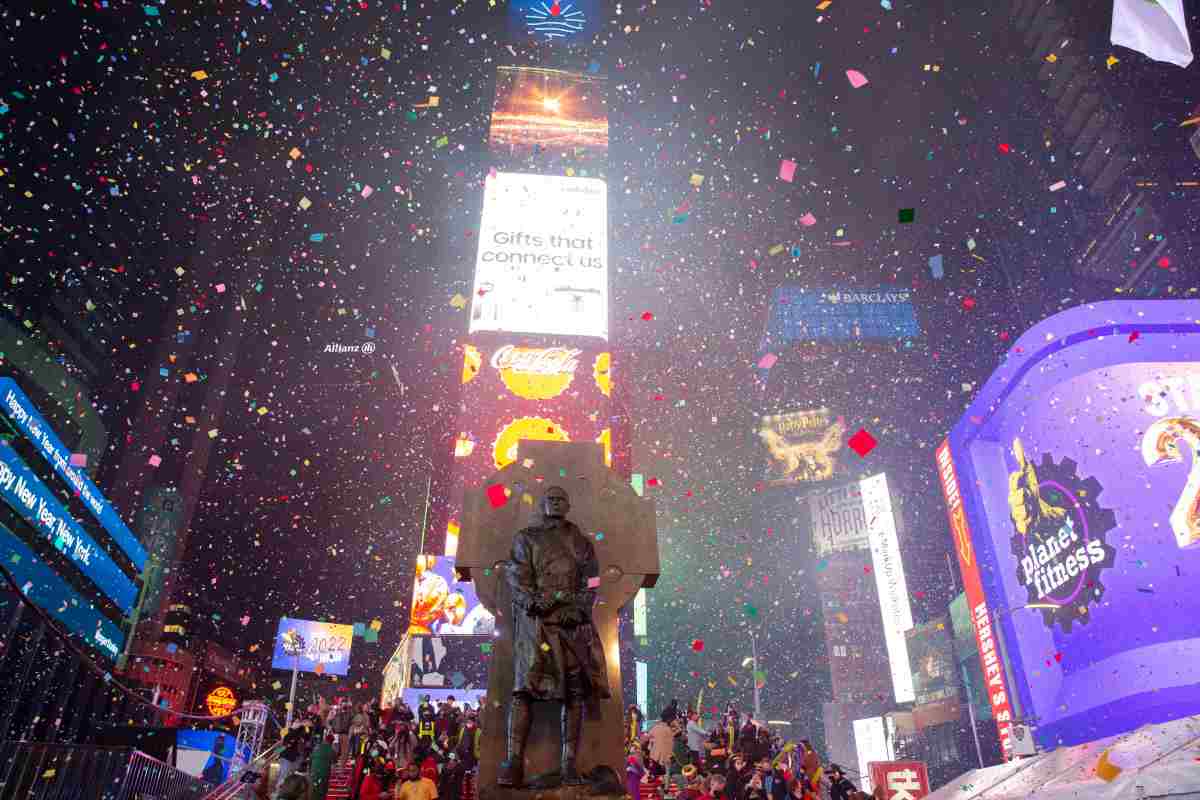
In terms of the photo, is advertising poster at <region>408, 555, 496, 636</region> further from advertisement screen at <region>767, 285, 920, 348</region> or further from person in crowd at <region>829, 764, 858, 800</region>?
advertisement screen at <region>767, 285, 920, 348</region>

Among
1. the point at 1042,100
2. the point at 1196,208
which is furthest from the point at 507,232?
the point at 1196,208

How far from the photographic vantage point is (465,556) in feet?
21.1

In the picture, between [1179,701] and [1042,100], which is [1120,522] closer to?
[1179,701]

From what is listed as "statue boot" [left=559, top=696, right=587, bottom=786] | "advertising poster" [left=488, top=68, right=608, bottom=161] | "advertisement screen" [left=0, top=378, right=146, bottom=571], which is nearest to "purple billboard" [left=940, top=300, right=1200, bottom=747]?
"statue boot" [left=559, top=696, right=587, bottom=786]

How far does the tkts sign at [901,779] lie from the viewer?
14.3 metres

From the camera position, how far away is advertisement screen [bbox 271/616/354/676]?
136 feet

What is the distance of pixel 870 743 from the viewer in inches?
1799

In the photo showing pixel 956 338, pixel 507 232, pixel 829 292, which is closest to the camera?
pixel 507 232

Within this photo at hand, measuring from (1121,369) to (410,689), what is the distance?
26.8m

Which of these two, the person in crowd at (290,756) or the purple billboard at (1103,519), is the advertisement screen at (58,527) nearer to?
the person in crowd at (290,756)

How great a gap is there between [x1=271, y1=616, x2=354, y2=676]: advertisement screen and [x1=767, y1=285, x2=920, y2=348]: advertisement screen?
42.3 m

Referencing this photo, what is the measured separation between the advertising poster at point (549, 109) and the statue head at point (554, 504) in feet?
143

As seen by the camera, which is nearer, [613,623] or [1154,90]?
[613,623]

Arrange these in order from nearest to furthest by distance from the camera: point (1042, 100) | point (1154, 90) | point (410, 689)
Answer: point (1154, 90) < point (410, 689) < point (1042, 100)
